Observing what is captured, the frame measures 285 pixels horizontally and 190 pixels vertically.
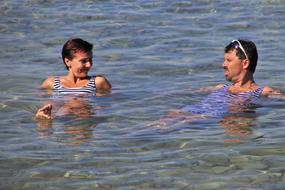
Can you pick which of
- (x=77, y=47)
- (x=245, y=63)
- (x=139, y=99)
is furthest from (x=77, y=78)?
(x=245, y=63)

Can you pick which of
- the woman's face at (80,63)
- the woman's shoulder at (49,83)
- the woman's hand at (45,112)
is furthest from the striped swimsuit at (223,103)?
the woman's shoulder at (49,83)

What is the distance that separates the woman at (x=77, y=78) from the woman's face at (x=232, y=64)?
1.68 metres

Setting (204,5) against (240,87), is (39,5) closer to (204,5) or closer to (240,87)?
(204,5)

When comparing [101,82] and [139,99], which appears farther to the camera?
[101,82]

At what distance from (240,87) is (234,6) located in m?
6.53

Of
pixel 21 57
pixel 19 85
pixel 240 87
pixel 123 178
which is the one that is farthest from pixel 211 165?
pixel 21 57

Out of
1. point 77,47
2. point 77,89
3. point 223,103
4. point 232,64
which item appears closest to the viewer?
point 223,103

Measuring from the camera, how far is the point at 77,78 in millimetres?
9992

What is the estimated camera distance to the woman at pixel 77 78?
973 cm

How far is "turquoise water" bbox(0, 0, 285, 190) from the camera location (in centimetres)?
676

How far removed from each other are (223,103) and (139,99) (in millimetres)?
1193

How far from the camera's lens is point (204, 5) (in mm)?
15938

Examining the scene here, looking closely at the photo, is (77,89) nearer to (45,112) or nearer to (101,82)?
(101,82)

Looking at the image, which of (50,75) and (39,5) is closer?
(50,75)
